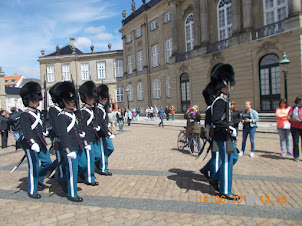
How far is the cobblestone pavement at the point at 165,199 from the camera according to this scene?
3.77m

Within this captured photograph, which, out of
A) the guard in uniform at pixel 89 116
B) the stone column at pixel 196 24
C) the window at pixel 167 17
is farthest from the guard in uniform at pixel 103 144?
the window at pixel 167 17

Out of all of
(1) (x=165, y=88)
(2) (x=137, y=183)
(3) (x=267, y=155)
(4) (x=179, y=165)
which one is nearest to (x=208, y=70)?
(1) (x=165, y=88)

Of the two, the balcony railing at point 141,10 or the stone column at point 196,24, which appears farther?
the balcony railing at point 141,10

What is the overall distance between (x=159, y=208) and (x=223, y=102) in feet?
6.90

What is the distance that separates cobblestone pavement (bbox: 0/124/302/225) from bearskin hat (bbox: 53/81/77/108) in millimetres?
1867

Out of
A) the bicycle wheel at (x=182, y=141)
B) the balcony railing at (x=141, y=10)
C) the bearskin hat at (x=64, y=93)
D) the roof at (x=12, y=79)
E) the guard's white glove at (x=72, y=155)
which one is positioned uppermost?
the balcony railing at (x=141, y=10)

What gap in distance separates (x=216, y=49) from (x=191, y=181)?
66.3 feet

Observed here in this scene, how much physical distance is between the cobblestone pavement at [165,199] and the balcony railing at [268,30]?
49.3 feet

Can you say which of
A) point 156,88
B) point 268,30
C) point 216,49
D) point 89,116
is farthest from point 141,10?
point 89,116

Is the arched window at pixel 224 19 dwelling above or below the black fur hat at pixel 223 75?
above

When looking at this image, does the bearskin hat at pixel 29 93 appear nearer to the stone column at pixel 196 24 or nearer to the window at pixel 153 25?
the stone column at pixel 196 24

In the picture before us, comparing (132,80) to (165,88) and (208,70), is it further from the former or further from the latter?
(208,70)

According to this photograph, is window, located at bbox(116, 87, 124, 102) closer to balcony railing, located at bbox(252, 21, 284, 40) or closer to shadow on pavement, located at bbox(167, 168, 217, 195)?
balcony railing, located at bbox(252, 21, 284, 40)

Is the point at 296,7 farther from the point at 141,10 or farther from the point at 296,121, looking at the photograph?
the point at 141,10
